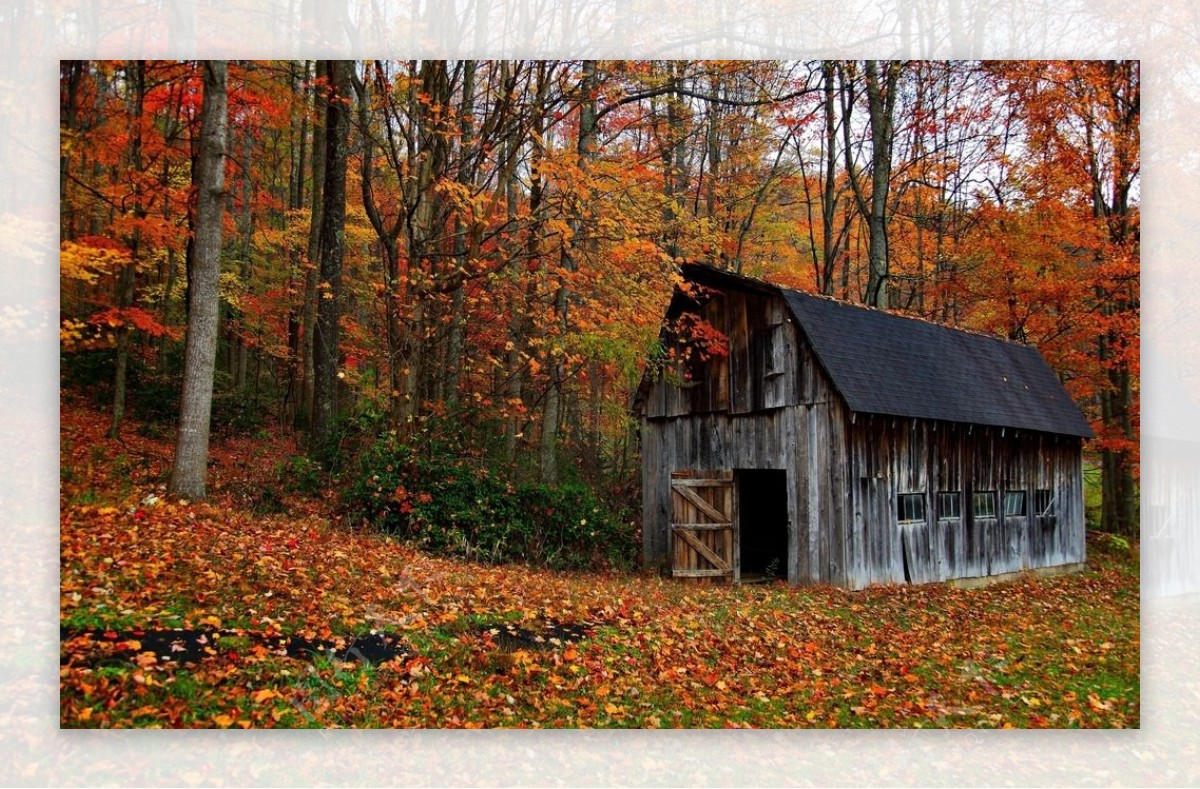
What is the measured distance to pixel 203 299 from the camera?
7.88 metres

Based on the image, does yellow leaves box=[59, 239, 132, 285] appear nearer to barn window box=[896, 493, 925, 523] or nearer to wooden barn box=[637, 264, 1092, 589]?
wooden barn box=[637, 264, 1092, 589]

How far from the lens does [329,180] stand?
11289 mm

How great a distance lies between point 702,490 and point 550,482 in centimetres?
271

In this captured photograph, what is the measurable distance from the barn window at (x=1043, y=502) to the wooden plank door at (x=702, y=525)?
559 centimetres

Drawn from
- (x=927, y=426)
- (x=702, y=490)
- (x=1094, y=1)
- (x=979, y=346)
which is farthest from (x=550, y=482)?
(x=1094, y=1)

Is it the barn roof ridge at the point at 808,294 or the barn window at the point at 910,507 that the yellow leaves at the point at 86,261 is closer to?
the barn roof ridge at the point at 808,294

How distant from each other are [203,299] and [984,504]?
36.4 ft

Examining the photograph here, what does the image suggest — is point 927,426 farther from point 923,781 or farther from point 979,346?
point 923,781

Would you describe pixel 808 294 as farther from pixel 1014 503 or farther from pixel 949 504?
pixel 1014 503

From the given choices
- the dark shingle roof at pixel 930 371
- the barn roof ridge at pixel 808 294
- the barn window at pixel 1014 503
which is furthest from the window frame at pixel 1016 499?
the barn roof ridge at pixel 808 294

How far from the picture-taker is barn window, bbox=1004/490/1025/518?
11.8 metres

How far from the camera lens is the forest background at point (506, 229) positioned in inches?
342

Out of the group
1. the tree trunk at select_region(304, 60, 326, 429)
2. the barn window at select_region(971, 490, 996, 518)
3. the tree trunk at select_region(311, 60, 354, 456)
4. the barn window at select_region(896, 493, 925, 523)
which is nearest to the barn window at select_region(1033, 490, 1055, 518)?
the barn window at select_region(971, 490, 996, 518)

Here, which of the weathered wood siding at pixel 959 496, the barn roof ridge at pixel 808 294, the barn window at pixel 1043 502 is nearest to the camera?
the weathered wood siding at pixel 959 496
